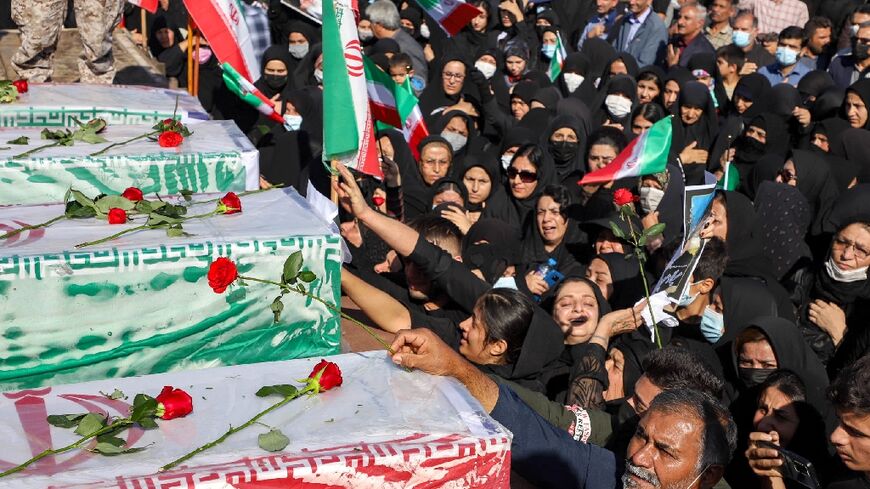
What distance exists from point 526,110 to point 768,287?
389cm

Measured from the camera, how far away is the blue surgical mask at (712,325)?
15.8ft

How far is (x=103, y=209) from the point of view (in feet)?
11.8

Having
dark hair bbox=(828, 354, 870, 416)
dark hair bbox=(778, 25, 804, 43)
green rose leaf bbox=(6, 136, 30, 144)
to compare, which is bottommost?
dark hair bbox=(778, 25, 804, 43)

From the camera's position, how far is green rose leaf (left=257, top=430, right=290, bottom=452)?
229 centimetres

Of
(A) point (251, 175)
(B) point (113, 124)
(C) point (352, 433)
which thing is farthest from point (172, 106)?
(C) point (352, 433)

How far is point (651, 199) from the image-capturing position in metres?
6.36

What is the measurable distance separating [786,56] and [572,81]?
1.96 metres

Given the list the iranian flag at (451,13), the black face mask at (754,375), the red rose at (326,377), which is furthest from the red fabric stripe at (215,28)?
the red rose at (326,377)

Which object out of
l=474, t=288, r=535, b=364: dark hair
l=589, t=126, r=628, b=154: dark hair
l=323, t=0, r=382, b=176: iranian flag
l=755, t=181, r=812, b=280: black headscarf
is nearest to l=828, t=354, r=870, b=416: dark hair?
l=474, t=288, r=535, b=364: dark hair

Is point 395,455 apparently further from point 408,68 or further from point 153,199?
point 408,68

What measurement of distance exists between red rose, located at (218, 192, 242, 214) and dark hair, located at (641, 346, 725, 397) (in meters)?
1.50

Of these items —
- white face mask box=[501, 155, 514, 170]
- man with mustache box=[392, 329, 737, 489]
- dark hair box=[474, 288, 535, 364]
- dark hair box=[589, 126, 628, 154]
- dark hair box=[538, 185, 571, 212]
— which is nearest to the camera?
man with mustache box=[392, 329, 737, 489]

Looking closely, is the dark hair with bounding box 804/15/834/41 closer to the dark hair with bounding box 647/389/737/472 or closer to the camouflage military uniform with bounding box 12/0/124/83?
the camouflage military uniform with bounding box 12/0/124/83

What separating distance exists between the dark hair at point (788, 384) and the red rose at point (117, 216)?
2.25 meters
